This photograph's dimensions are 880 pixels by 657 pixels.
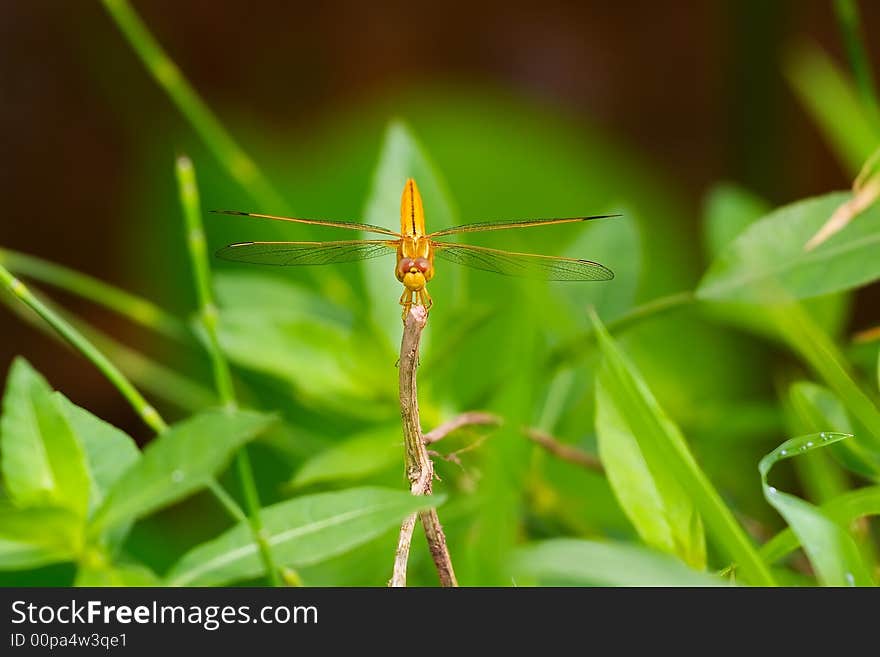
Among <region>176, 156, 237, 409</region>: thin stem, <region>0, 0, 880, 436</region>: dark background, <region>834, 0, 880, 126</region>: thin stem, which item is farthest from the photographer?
<region>0, 0, 880, 436</region>: dark background

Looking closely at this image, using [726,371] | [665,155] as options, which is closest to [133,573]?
[726,371]

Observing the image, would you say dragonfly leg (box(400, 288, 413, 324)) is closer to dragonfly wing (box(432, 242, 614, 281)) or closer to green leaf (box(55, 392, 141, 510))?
dragonfly wing (box(432, 242, 614, 281))

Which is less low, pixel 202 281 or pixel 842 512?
pixel 202 281

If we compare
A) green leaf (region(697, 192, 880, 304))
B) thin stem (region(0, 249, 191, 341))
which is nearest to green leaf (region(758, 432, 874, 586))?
green leaf (region(697, 192, 880, 304))

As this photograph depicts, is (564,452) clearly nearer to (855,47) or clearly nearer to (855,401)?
(855,401)

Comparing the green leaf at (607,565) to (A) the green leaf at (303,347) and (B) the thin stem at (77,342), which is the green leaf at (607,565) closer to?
(B) the thin stem at (77,342)

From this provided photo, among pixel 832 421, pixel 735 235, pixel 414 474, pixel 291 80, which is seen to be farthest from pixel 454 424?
pixel 291 80
